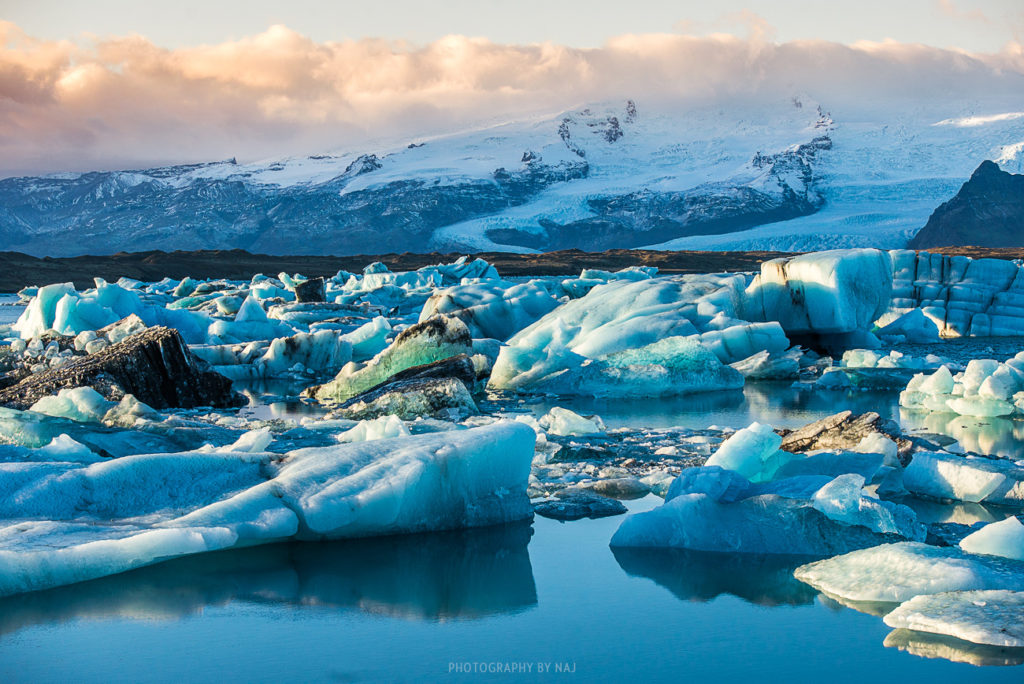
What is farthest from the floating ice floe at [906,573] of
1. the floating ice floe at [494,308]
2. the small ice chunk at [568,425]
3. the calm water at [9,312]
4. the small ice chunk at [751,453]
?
the calm water at [9,312]

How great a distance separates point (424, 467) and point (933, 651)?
164 cm

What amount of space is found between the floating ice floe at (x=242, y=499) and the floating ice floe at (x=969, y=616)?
4.70ft

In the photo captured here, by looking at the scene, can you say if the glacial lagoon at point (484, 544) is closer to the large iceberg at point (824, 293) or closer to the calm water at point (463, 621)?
the calm water at point (463, 621)

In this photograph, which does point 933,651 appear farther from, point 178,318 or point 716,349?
point 178,318

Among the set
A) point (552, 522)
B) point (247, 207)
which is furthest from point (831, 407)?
point (247, 207)

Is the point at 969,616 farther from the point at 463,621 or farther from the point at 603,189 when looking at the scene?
the point at 603,189

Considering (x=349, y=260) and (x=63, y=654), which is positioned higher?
(x=63, y=654)

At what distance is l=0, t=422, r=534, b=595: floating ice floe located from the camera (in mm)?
2832

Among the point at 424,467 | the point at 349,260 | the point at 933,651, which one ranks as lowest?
the point at 349,260

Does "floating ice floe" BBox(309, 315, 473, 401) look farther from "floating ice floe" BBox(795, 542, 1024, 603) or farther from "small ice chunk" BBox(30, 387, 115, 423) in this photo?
"floating ice floe" BBox(795, 542, 1024, 603)

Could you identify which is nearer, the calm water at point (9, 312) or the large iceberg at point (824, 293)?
the large iceberg at point (824, 293)

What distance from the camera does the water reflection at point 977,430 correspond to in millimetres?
5094

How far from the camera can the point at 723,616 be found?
8.67 ft

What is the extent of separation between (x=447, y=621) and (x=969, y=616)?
1326 millimetres
